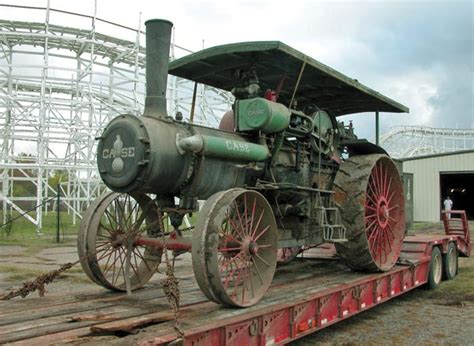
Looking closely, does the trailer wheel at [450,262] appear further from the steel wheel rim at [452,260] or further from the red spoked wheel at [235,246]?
the red spoked wheel at [235,246]

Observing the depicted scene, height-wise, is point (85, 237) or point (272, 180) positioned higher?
point (272, 180)

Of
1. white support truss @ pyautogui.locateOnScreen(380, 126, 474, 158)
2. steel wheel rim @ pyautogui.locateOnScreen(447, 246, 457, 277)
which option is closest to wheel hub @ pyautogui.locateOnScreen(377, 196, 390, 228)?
steel wheel rim @ pyautogui.locateOnScreen(447, 246, 457, 277)

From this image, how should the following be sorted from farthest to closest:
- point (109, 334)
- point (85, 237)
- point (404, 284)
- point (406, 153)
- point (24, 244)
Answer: point (406, 153), point (24, 244), point (404, 284), point (85, 237), point (109, 334)

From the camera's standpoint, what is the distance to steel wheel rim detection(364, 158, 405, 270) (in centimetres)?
716

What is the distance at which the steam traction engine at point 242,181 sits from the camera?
4.87 m

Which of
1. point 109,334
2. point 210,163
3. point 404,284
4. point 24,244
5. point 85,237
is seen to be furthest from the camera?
point 24,244

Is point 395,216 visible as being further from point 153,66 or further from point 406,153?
point 406,153

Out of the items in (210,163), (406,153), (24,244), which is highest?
(406,153)

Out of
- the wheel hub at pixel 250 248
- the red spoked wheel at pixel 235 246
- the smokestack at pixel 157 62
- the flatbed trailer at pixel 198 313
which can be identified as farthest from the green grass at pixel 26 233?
the wheel hub at pixel 250 248

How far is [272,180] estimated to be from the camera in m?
5.97

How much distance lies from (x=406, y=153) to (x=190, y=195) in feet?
126

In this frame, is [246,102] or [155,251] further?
[155,251]

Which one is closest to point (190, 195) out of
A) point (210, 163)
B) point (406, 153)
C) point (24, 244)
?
point (210, 163)

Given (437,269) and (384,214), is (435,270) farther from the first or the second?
(384,214)
